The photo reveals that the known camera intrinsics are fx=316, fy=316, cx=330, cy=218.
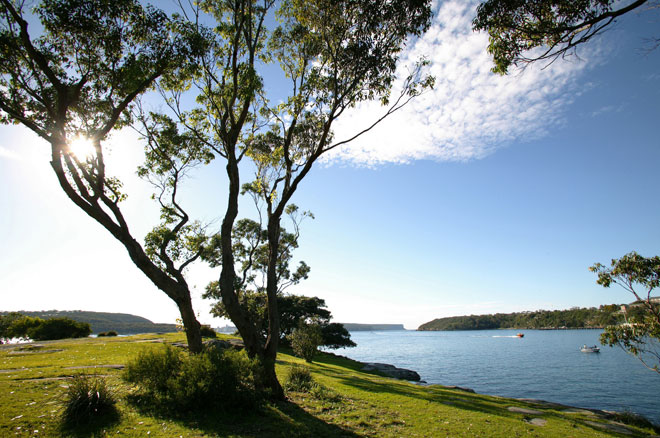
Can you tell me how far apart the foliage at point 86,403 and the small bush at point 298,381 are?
723cm

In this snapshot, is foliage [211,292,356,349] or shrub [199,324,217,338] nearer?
shrub [199,324,217,338]

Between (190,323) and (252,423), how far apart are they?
172 inches

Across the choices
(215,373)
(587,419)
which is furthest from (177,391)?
(587,419)

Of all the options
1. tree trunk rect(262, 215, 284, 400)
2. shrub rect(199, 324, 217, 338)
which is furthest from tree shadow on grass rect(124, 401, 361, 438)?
shrub rect(199, 324, 217, 338)

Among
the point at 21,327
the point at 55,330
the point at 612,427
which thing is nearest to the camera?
the point at 612,427

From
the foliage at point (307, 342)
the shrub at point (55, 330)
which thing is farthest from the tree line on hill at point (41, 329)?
the foliage at point (307, 342)

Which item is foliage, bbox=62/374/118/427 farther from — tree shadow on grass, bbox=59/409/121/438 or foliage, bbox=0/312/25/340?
foliage, bbox=0/312/25/340

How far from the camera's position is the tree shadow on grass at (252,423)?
327 inches

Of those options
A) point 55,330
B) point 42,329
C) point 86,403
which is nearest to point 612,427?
point 86,403

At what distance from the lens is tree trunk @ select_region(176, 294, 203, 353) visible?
37.6ft

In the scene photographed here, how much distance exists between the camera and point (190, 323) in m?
11.6

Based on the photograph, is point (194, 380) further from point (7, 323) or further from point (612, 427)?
point (7, 323)

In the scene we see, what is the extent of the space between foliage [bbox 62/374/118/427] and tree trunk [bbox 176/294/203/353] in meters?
3.06

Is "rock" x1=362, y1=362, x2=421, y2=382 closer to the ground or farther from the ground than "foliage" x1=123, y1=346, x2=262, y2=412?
closer to the ground
